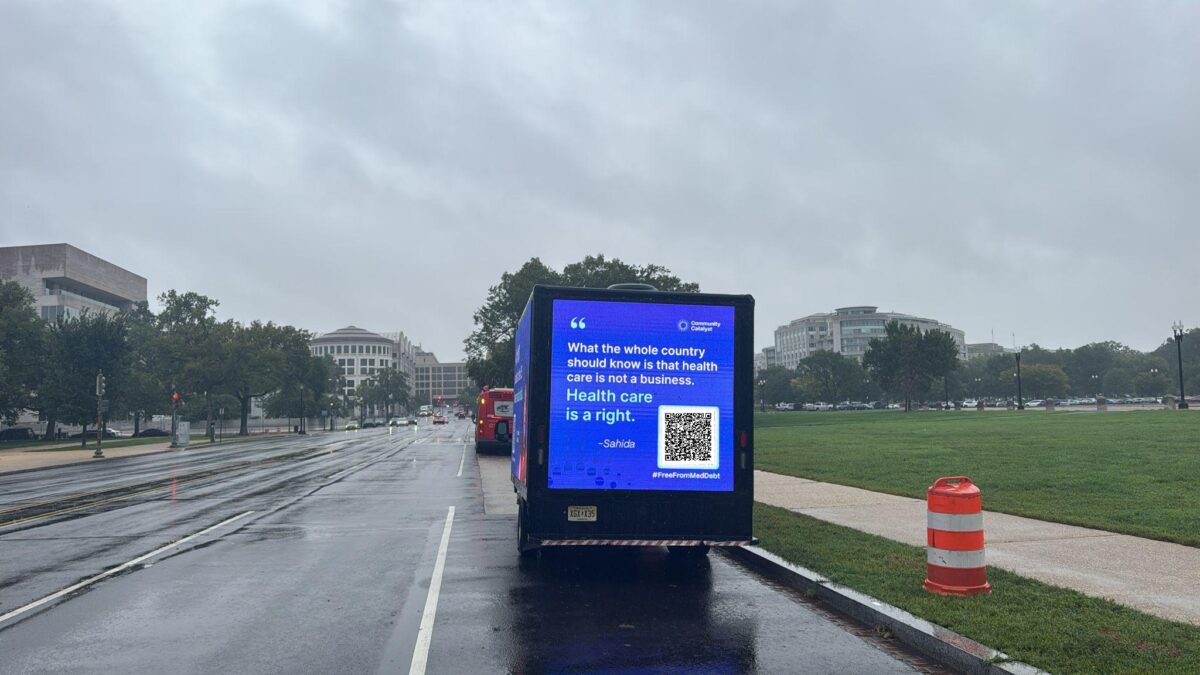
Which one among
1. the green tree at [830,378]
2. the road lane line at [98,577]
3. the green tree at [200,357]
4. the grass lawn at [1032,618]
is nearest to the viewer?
the grass lawn at [1032,618]

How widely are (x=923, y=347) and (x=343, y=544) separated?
307 ft

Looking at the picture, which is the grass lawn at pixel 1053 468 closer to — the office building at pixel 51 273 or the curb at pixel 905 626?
the curb at pixel 905 626

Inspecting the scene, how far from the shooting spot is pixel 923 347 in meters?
96.2

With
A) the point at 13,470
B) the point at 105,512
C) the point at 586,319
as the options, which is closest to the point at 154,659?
the point at 586,319

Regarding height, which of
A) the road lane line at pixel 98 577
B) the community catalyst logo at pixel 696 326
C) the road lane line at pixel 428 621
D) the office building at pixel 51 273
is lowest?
the road lane line at pixel 98 577

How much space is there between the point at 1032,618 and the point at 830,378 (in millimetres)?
148299

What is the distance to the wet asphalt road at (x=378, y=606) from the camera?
21.0 ft

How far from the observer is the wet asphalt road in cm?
640

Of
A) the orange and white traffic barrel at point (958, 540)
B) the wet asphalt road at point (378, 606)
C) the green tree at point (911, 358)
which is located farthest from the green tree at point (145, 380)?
the green tree at point (911, 358)

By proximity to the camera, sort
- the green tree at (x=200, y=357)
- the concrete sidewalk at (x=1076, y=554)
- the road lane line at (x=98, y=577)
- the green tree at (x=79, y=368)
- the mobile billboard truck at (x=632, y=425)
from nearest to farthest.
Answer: the concrete sidewalk at (x=1076, y=554) → the road lane line at (x=98, y=577) → the mobile billboard truck at (x=632, y=425) → the green tree at (x=79, y=368) → the green tree at (x=200, y=357)

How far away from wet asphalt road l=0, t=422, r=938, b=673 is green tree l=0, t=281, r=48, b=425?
6052 centimetres

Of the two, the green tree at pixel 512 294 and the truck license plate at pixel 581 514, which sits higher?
the green tree at pixel 512 294

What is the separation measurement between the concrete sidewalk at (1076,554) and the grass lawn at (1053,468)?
2.21 feet

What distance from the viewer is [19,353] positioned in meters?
66.1
